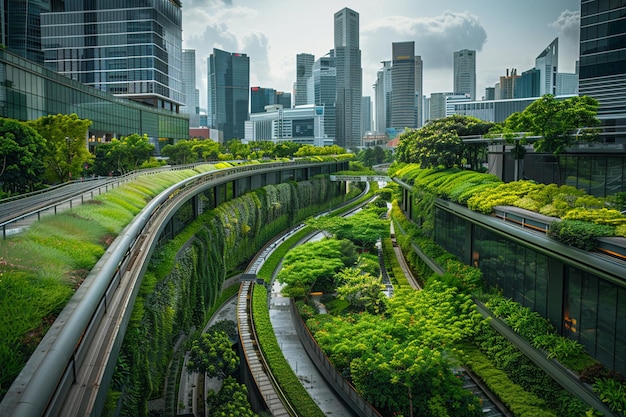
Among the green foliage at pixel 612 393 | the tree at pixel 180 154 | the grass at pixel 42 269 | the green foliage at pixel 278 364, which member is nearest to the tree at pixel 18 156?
the grass at pixel 42 269

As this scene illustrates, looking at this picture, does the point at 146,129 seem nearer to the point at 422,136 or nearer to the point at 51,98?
the point at 51,98

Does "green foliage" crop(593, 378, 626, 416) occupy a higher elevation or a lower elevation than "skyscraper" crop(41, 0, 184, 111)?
lower

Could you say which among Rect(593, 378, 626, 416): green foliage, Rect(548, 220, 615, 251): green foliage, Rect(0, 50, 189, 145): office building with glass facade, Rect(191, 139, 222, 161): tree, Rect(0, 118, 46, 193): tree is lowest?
Rect(593, 378, 626, 416): green foliage

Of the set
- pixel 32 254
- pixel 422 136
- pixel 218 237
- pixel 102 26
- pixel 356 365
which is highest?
pixel 102 26

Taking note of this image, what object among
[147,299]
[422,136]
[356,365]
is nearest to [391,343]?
[356,365]

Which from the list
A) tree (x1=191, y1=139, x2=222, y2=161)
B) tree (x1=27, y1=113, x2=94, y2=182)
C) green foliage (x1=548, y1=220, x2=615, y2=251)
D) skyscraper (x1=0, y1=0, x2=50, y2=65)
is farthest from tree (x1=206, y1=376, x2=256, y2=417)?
skyscraper (x1=0, y1=0, x2=50, y2=65)

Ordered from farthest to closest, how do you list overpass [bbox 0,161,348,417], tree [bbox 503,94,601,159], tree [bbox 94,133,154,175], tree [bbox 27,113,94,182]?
tree [bbox 94,133,154,175] < tree [bbox 27,113,94,182] < tree [bbox 503,94,601,159] < overpass [bbox 0,161,348,417]

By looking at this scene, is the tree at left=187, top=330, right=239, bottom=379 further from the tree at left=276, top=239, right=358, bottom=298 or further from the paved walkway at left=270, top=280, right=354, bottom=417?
the tree at left=276, top=239, right=358, bottom=298
